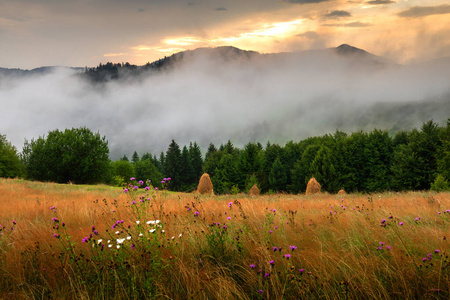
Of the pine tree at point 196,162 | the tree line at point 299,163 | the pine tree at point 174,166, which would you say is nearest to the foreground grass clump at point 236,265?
the tree line at point 299,163

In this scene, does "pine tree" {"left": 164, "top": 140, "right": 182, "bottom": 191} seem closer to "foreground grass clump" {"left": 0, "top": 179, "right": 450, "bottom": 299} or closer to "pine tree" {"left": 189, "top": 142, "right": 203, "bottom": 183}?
"pine tree" {"left": 189, "top": 142, "right": 203, "bottom": 183}

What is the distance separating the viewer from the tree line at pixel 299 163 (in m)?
39.3

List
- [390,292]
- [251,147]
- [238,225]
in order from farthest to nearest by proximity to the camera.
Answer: [251,147] → [238,225] → [390,292]

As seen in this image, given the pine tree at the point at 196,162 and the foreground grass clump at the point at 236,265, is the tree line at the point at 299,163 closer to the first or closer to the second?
the pine tree at the point at 196,162

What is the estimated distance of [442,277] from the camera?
2.69 metres

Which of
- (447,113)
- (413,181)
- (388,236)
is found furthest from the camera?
(447,113)

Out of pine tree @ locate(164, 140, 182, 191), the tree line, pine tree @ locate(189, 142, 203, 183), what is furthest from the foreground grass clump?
pine tree @ locate(189, 142, 203, 183)

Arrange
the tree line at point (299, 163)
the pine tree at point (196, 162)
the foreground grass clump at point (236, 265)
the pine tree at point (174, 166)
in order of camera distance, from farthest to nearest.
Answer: the pine tree at point (196, 162) < the pine tree at point (174, 166) < the tree line at point (299, 163) < the foreground grass clump at point (236, 265)

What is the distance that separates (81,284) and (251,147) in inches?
2207

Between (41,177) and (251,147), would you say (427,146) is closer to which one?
(251,147)

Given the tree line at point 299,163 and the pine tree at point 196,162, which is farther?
the pine tree at point 196,162

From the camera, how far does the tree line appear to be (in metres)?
39.3

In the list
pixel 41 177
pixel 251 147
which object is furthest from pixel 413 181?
pixel 41 177

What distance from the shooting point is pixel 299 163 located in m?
61.7
